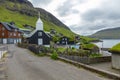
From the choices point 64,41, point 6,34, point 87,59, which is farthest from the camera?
point 6,34

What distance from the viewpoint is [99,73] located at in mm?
17500

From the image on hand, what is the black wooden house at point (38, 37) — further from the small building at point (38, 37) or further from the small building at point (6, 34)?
the small building at point (6, 34)

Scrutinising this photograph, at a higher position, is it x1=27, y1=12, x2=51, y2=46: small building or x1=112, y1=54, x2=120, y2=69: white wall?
x1=27, y1=12, x2=51, y2=46: small building

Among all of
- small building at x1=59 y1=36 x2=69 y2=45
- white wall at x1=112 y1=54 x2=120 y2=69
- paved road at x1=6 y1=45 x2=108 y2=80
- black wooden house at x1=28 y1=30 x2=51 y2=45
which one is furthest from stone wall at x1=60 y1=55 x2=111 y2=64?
small building at x1=59 y1=36 x2=69 y2=45

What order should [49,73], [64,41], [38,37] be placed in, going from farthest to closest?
[64,41], [38,37], [49,73]

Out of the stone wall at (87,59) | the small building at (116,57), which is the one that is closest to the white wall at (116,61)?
the small building at (116,57)

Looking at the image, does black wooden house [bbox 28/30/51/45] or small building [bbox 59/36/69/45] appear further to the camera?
small building [bbox 59/36/69/45]

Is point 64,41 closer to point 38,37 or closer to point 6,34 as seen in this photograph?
point 38,37

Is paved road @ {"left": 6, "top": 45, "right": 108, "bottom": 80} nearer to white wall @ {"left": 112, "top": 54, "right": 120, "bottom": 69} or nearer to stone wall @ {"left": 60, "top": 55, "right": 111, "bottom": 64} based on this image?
white wall @ {"left": 112, "top": 54, "right": 120, "bottom": 69}

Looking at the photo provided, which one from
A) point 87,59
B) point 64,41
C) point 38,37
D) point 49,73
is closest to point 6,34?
point 64,41

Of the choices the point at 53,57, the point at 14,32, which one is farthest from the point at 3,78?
the point at 14,32

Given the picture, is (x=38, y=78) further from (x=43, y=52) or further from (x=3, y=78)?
(x=43, y=52)

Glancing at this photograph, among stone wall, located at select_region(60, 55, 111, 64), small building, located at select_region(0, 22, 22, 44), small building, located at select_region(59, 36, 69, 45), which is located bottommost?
stone wall, located at select_region(60, 55, 111, 64)

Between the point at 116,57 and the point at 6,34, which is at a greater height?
the point at 6,34
